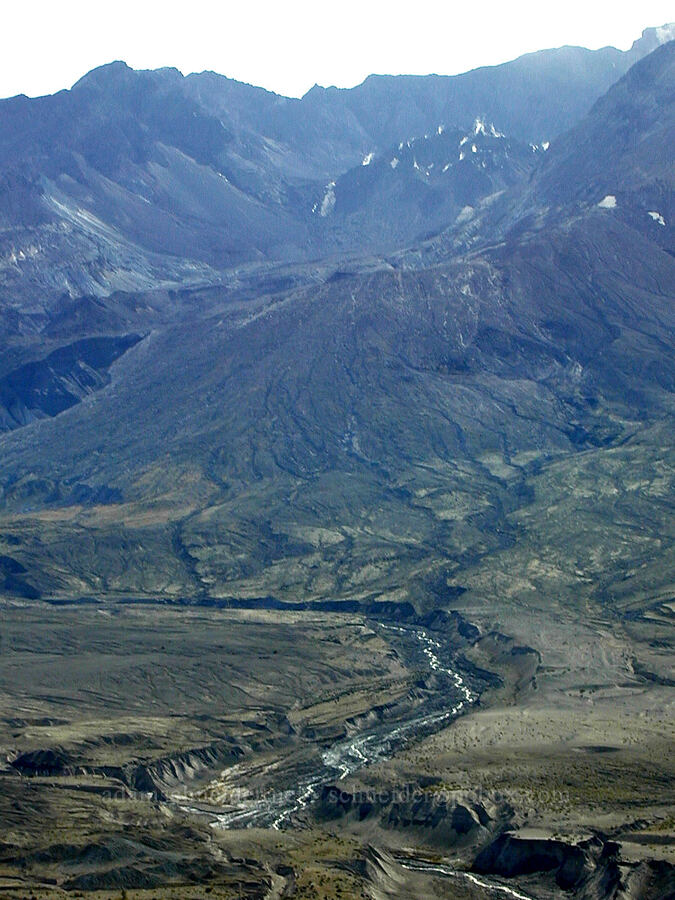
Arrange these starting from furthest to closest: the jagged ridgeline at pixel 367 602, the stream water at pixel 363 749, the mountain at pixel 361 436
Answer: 1. the mountain at pixel 361 436
2. the stream water at pixel 363 749
3. the jagged ridgeline at pixel 367 602

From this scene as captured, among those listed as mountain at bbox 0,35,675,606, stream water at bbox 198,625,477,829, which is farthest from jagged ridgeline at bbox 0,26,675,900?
mountain at bbox 0,35,675,606

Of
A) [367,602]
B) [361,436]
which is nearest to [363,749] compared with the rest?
[367,602]

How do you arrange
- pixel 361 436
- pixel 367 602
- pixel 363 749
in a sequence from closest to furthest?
pixel 363 749
pixel 367 602
pixel 361 436

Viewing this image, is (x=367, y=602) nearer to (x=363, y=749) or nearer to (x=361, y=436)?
(x=363, y=749)

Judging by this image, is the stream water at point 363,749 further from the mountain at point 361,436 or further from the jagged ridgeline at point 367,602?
the mountain at point 361,436

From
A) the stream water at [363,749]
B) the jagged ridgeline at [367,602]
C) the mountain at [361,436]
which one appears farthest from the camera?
the mountain at [361,436]

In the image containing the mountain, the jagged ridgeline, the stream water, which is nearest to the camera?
the jagged ridgeline

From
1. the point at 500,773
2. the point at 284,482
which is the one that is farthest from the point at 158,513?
the point at 500,773

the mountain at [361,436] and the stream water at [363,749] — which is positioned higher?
the mountain at [361,436]

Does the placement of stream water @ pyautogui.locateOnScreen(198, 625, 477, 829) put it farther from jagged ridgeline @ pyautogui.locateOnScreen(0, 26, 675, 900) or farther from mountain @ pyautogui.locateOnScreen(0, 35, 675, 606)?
mountain @ pyautogui.locateOnScreen(0, 35, 675, 606)

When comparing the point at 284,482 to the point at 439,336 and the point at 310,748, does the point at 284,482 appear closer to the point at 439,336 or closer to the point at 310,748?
the point at 439,336

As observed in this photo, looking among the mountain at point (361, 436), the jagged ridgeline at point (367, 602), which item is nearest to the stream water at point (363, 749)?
the jagged ridgeline at point (367, 602)

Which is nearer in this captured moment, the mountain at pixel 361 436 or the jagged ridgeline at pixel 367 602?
the jagged ridgeline at pixel 367 602

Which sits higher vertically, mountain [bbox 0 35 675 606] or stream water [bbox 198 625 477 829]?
mountain [bbox 0 35 675 606]
